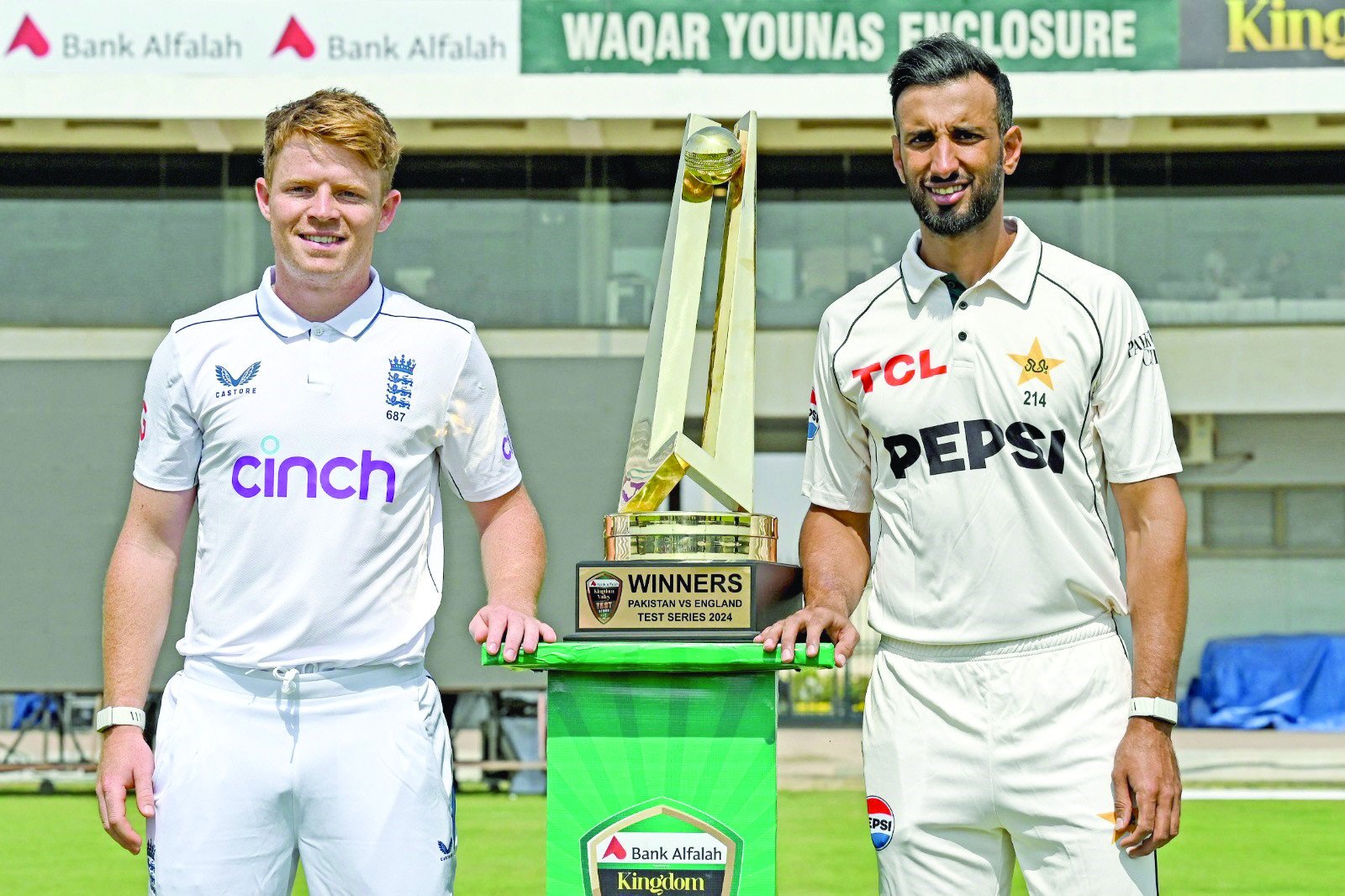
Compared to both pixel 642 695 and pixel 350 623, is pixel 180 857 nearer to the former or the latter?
pixel 350 623

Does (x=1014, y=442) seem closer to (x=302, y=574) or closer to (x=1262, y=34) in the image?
(x=302, y=574)

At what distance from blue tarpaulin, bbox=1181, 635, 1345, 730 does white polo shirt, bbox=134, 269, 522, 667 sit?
1242cm

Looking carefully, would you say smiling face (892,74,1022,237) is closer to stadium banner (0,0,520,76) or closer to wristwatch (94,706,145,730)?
wristwatch (94,706,145,730)

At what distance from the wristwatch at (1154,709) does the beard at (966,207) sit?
76 cm

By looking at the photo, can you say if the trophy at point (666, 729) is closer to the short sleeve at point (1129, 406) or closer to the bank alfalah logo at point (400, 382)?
the bank alfalah logo at point (400, 382)

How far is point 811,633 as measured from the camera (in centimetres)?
230

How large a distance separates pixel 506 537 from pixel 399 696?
32 cm

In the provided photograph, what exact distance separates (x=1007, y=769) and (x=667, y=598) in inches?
22.8

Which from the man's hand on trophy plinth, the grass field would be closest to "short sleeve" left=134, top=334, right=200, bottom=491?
the man's hand on trophy plinth

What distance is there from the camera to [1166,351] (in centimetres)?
1250

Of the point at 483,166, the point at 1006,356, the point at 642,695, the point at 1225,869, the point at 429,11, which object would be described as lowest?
the point at 1225,869

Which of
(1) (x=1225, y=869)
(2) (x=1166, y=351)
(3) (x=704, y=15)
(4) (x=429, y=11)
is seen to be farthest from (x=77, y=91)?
(1) (x=1225, y=869)

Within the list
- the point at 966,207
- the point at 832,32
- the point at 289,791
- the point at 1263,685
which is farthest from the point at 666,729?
the point at 1263,685

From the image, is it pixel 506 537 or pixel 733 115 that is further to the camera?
pixel 733 115
